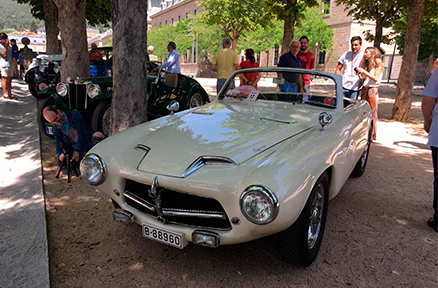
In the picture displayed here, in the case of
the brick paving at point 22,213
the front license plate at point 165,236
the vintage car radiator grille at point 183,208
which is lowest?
the brick paving at point 22,213

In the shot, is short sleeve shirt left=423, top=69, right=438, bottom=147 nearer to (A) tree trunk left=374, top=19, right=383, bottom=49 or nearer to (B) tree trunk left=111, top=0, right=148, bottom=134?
(B) tree trunk left=111, top=0, right=148, bottom=134

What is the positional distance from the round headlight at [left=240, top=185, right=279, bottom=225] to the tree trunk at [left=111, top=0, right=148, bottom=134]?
2.74m

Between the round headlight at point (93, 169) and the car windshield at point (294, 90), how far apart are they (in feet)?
6.45

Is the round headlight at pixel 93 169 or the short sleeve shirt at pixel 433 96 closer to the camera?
the round headlight at pixel 93 169

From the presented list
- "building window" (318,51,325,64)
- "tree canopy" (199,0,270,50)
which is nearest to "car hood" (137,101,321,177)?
"tree canopy" (199,0,270,50)

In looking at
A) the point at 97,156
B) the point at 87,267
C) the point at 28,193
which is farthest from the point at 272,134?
the point at 28,193

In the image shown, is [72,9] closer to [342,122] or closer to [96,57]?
[96,57]

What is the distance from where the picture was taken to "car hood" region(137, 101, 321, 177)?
263 centimetres

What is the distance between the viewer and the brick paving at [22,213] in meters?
2.69

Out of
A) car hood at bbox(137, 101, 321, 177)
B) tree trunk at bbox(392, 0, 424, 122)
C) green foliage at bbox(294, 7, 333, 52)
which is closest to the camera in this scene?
car hood at bbox(137, 101, 321, 177)

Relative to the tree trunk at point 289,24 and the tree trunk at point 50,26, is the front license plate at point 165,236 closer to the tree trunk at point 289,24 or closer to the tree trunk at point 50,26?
the tree trunk at point 289,24

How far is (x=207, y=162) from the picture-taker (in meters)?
2.59

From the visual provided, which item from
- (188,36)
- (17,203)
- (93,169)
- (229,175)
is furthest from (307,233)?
(188,36)

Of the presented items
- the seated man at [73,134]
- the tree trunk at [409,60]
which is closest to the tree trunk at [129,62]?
the seated man at [73,134]
